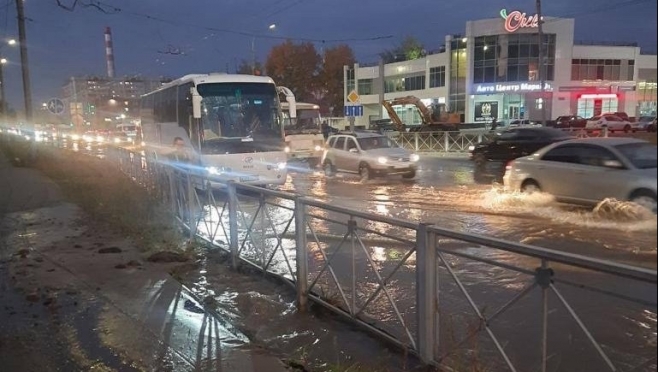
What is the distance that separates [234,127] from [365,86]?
6606 centimetres

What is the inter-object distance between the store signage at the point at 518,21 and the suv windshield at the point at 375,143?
129 ft

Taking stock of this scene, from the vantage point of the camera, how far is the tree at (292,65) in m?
82.5

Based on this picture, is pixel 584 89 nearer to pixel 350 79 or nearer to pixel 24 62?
pixel 350 79

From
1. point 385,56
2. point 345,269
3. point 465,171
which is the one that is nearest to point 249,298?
point 345,269

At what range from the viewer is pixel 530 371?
15.0 ft

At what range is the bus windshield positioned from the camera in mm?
15070

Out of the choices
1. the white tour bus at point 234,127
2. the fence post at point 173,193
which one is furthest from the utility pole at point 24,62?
the fence post at point 173,193

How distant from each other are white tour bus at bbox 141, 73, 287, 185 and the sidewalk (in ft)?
18.0

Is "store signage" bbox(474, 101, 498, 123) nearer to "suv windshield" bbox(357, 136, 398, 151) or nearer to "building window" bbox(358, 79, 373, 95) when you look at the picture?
"building window" bbox(358, 79, 373, 95)

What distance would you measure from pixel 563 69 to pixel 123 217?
5423 centimetres

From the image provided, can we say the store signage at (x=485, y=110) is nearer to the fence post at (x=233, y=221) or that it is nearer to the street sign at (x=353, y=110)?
the street sign at (x=353, y=110)

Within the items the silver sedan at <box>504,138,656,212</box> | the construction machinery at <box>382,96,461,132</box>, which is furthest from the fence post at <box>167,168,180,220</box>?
the construction machinery at <box>382,96,461,132</box>

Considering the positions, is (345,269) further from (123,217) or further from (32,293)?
(123,217)

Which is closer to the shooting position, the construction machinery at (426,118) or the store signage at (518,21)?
the construction machinery at (426,118)
